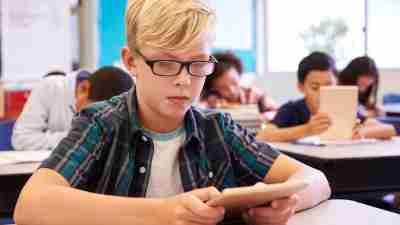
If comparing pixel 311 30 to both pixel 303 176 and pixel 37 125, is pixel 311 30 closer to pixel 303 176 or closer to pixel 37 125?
pixel 37 125

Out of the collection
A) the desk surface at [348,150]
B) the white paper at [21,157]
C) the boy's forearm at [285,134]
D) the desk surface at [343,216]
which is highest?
the boy's forearm at [285,134]

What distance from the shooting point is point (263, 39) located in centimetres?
714

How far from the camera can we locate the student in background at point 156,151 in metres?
1.06

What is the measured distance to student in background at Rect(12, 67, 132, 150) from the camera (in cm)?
269

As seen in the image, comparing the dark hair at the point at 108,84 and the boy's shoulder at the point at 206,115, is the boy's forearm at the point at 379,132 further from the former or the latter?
the boy's shoulder at the point at 206,115

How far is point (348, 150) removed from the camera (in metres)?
2.30

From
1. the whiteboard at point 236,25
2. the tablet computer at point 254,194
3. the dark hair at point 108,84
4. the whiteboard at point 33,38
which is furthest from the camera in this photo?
the whiteboard at point 236,25

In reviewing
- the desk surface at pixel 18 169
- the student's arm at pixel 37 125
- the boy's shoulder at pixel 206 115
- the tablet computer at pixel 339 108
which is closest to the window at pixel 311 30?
the tablet computer at pixel 339 108

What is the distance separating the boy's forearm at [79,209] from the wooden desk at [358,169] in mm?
1206

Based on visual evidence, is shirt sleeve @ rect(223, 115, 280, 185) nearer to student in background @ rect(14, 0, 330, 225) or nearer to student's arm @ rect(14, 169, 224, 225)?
student in background @ rect(14, 0, 330, 225)

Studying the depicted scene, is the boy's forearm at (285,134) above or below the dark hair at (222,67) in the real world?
below

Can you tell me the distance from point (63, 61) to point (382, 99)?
336 centimetres

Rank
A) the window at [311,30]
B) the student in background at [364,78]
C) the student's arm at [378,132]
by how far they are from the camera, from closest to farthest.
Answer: the student's arm at [378,132]
the student in background at [364,78]
the window at [311,30]

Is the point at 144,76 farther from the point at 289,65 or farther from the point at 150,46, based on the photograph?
the point at 289,65
